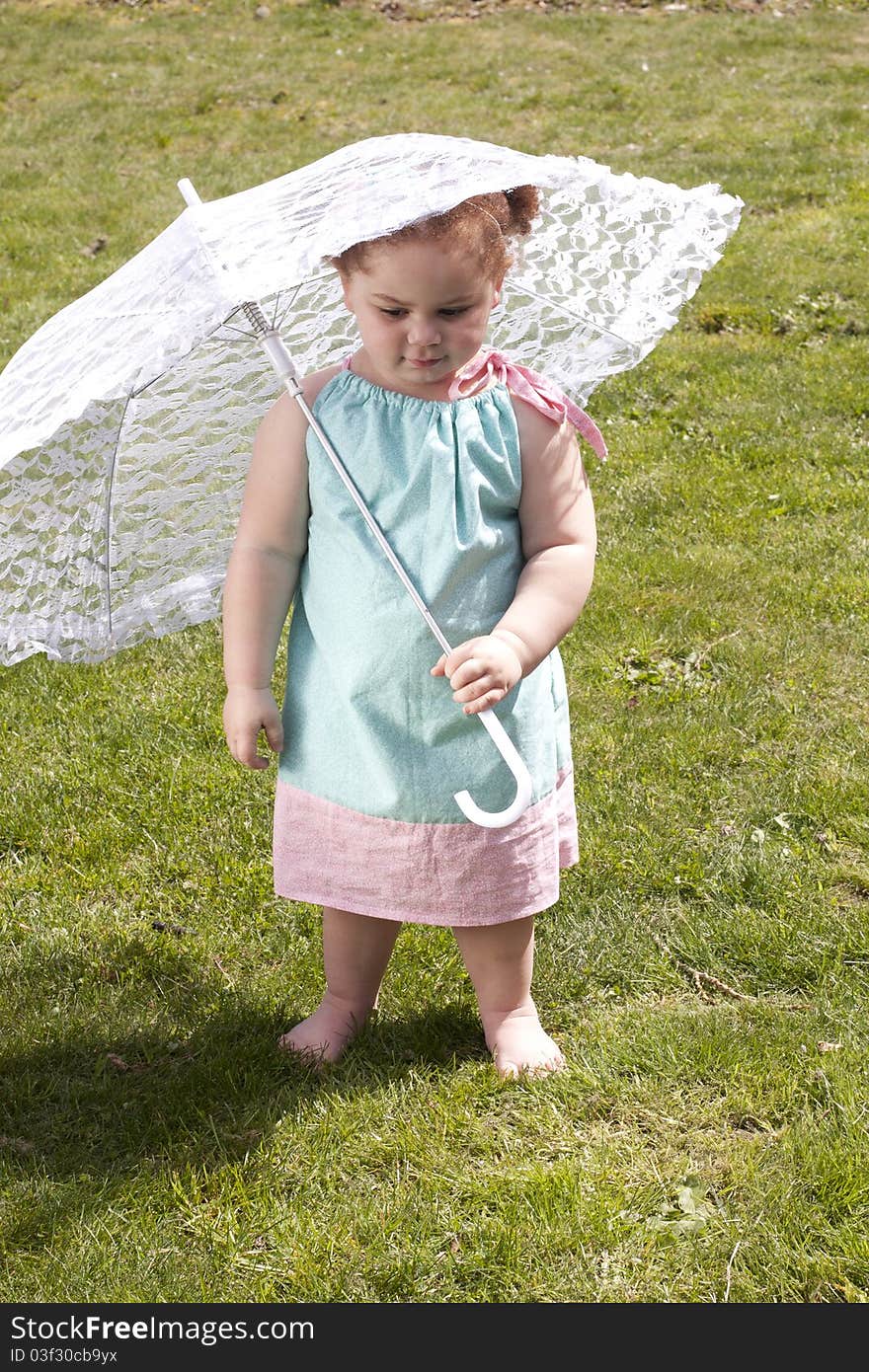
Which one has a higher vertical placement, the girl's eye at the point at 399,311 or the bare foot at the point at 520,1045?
the girl's eye at the point at 399,311

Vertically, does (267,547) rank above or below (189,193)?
below

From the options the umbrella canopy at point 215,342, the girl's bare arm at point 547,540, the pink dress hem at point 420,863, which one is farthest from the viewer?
the pink dress hem at point 420,863

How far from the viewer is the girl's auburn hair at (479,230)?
2.25m

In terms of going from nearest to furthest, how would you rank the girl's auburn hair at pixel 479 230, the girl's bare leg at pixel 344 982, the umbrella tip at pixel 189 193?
the girl's auburn hair at pixel 479 230 → the umbrella tip at pixel 189 193 → the girl's bare leg at pixel 344 982

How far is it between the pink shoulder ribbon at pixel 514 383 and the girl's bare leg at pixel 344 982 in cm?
109

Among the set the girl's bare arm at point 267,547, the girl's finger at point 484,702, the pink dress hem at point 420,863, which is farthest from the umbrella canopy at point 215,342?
the girl's finger at point 484,702

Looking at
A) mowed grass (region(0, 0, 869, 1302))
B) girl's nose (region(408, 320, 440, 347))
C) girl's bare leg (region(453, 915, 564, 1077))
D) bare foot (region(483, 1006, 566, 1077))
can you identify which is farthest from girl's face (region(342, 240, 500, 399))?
mowed grass (region(0, 0, 869, 1302))

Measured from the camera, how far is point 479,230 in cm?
229

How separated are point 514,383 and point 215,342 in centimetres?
59

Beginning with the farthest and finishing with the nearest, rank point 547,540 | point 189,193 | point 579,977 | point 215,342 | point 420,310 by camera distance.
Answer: point 579,977, point 215,342, point 547,540, point 189,193, point 420,310

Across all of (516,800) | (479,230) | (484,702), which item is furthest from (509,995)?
(479,230)

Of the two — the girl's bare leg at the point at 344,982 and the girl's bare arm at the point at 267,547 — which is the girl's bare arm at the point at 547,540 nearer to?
the girl's bare arm at the point at 267,547

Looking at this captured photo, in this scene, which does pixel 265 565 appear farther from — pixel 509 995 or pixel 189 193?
pixel 509 995
